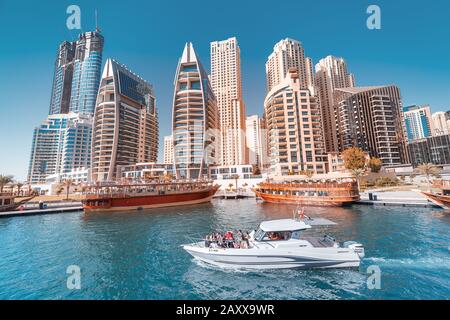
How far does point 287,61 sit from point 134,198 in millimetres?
132398

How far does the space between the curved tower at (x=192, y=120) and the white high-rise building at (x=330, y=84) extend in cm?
7681

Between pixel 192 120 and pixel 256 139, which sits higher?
pixel 256 139

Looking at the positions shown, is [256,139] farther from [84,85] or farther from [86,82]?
[84,85]

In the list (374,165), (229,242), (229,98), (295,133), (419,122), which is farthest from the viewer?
(419,122)

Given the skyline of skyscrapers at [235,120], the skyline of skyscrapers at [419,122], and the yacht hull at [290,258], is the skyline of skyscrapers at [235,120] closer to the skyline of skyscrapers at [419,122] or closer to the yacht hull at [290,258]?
the skyline of skyscrapers at [419,122]

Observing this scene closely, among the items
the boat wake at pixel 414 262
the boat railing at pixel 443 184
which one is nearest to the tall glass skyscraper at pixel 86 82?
the boat wake at pixel 414 262

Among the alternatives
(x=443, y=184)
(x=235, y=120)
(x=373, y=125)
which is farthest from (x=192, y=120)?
(x=373, y=125)

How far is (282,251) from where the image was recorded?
13.5 m

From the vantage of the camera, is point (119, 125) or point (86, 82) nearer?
point (119, 125)

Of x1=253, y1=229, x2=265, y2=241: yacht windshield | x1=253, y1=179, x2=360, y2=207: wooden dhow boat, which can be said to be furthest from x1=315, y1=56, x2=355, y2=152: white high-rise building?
→ x1=253, y1=229, x2=265, y2=241: yacht windshield

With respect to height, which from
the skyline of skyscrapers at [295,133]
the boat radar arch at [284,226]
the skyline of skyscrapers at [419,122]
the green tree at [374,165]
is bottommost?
the boat radar arch at [284,226]

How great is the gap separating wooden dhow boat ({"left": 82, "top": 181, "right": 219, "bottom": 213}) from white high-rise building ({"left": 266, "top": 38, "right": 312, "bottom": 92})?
112 meters

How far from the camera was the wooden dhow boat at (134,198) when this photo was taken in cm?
4628

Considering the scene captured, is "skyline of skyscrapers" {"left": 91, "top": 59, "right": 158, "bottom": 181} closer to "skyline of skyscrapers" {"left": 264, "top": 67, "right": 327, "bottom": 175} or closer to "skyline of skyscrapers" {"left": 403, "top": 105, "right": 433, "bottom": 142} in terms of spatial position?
"skyline of skyscrapers" {"left": 264, "top": 67, "right": 327, "bottom": 175}
